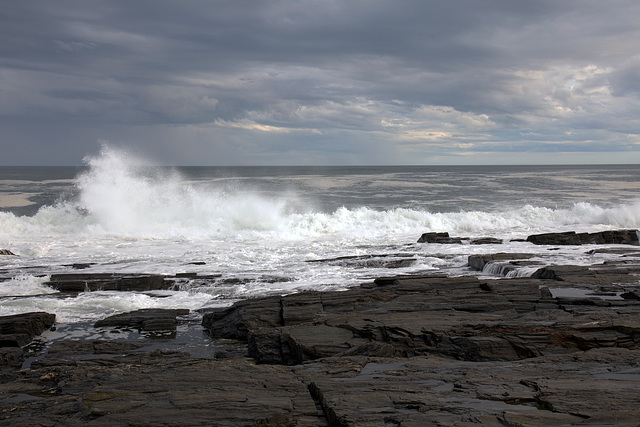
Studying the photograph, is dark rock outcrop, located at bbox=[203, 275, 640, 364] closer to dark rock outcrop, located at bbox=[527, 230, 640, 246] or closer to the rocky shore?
the rocky shore

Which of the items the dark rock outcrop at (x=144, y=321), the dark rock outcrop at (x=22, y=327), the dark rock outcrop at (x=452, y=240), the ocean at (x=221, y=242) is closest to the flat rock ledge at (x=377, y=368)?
the dark rock outcrop at (x=144, y=321)

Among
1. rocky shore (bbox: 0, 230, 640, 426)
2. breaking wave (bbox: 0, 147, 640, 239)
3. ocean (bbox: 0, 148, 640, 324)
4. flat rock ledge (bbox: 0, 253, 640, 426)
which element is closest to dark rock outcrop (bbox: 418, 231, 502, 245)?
ocean (bbox: 0, 148, 640, 324)

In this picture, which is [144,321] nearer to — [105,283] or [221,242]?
[105,283]

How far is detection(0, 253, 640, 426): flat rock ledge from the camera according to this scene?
4719 millimetres

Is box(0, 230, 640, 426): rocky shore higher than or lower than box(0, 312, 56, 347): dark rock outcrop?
higher

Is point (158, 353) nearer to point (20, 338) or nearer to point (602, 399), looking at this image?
point (20, 338)

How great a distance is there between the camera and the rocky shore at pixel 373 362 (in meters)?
4.76

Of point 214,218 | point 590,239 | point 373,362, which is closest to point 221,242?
point 214,218

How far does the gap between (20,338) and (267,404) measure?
7.26 m

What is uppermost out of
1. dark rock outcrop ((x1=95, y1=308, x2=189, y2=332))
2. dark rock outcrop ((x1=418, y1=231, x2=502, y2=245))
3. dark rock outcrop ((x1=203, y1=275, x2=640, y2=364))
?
dark rock outcrop ((x1=203, y1=275, x2=640, y2=364))

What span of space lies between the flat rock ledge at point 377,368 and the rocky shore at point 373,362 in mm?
26

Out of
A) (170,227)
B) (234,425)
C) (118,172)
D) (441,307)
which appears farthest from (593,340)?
(118,172)

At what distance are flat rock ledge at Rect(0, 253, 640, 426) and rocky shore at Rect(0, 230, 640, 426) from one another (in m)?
0.03

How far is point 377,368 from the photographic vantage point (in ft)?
21.4
